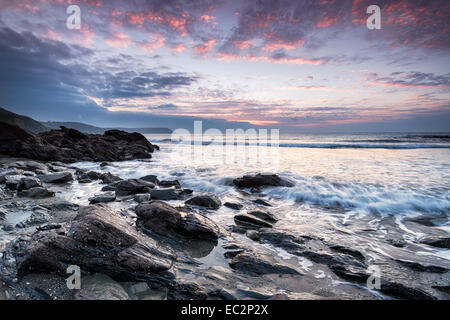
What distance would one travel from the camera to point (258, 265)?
11.9 feet

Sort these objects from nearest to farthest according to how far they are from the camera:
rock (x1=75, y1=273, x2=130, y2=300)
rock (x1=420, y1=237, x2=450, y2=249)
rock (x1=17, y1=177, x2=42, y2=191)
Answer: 1. rock (x1=75, y1=273, x2=130, y2=300)
2. rock (x1=420, y1=237, x2=450, y2=249)
3. rock (x1=17, y1=177, x2=42, y2=191)

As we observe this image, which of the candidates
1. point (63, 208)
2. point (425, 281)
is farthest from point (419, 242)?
point (63, 208)

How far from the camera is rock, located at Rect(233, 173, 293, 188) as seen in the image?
10.3m

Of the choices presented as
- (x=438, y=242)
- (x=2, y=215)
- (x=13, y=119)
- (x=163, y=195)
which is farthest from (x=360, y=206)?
(x=13, y=119)

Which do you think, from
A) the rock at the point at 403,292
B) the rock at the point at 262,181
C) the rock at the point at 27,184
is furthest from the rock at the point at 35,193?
the rock at the point at 403,292

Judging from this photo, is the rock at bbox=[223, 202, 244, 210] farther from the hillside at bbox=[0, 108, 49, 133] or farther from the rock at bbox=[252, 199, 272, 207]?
the hillside at bbox=[0, 108, 49, 133]

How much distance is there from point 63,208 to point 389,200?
10892 millimetres

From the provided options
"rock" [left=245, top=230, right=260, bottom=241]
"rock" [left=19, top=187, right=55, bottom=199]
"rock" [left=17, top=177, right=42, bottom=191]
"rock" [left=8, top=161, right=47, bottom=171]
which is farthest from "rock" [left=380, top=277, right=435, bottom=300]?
"rock" [left=8, top=161, right=47, bottom=171]

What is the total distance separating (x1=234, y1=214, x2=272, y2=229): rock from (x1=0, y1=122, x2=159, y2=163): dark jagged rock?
698 inches

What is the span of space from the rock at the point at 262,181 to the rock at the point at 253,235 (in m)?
5.31

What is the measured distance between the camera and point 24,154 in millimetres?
15891

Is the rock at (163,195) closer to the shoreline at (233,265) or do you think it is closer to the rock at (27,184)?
the shoreline at (233,265)
